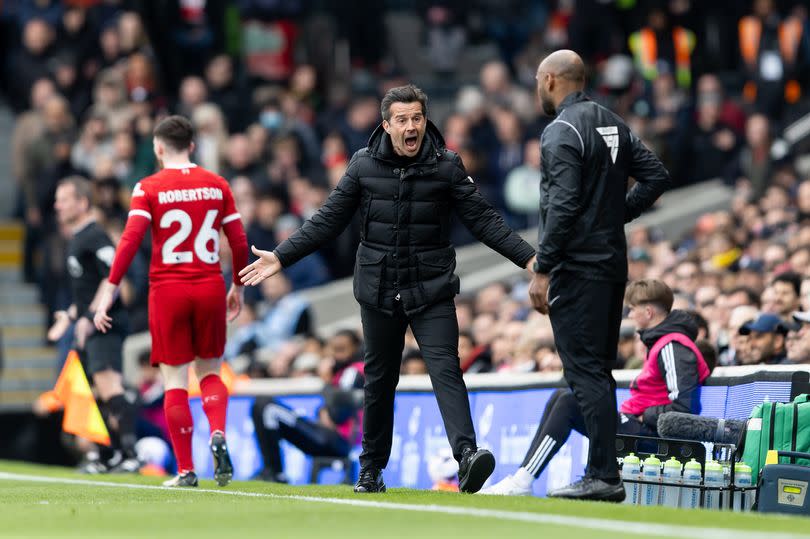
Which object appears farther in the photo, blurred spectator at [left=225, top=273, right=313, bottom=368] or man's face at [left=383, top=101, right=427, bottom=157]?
blurred spectator at [left=225, top=273, right=313, bottom=368]

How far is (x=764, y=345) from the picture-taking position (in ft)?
37.1

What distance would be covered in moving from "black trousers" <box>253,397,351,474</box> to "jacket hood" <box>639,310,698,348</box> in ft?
15.4

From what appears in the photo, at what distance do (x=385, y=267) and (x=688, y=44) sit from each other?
14515 millimetres

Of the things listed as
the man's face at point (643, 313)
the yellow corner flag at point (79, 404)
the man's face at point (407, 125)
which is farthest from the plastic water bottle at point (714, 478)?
the yellow corner flag at point (79, 404)

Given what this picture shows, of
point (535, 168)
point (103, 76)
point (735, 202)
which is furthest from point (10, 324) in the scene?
point (735, 202)

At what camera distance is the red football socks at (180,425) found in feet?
35.0

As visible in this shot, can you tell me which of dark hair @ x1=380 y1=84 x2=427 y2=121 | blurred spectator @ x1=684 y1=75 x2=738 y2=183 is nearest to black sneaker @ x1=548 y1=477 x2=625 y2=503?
dark hair @ x1=380 y1=84 x2=427 y2=121

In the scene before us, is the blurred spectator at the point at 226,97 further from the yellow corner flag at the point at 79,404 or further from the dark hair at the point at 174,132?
the dark hair at the point at 174,132

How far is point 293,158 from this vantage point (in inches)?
824

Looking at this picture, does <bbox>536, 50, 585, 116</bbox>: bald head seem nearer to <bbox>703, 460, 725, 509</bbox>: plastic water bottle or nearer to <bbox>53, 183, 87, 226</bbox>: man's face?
<bbox>703, 460, 725, 509</bbox>: plastic water bottle

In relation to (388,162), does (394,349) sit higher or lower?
lower

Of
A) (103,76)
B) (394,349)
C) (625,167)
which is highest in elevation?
(103,76)

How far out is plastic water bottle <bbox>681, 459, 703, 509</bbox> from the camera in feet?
31.8

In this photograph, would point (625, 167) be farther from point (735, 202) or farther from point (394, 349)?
point (735, 202)
